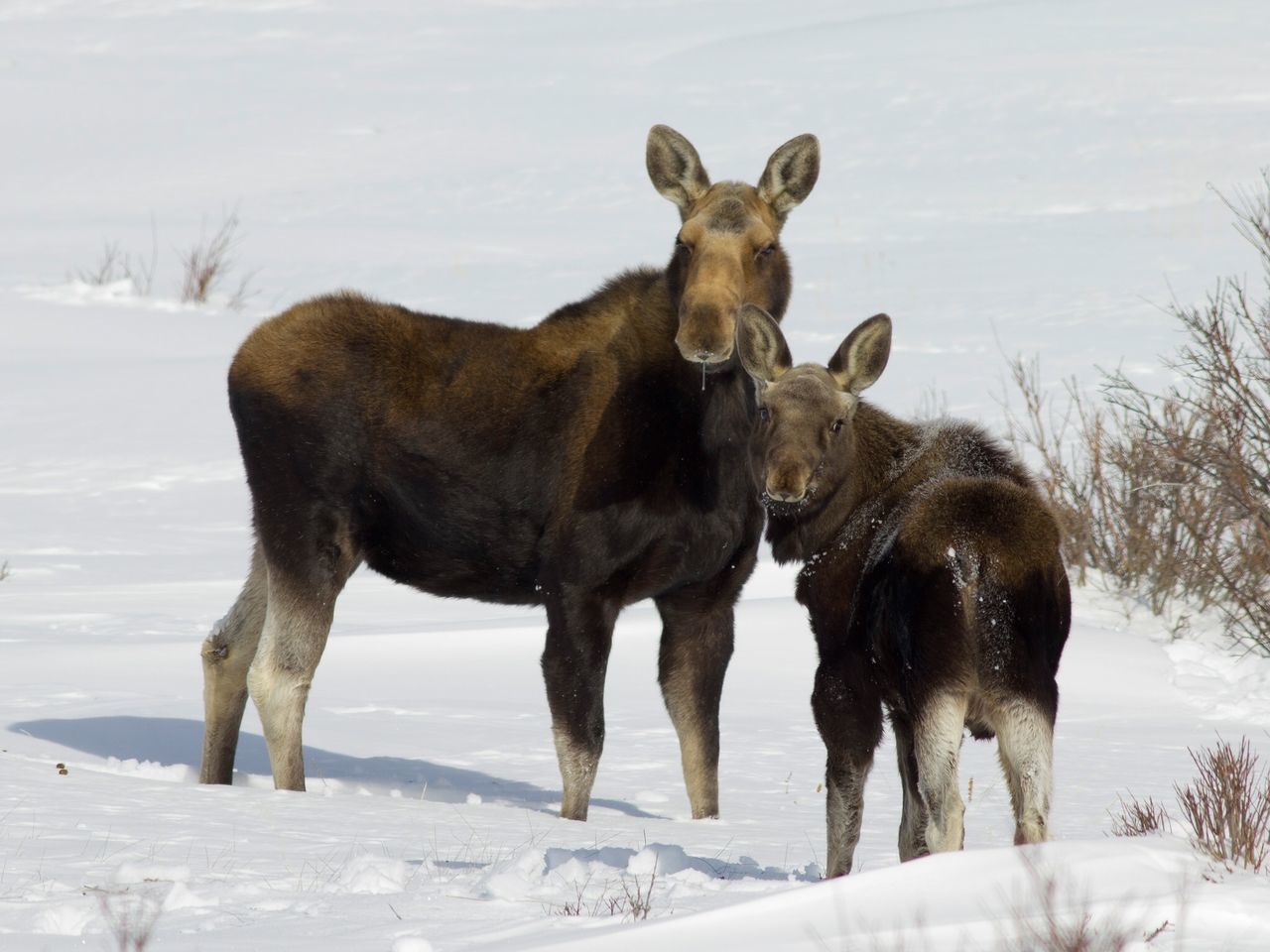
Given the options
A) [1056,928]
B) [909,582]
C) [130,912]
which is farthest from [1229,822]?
[130,912]

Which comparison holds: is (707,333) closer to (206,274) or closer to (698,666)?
(698,666)

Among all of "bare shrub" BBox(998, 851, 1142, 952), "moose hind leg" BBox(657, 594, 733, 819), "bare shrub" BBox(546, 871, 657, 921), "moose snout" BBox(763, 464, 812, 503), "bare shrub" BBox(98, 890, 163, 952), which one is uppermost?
"moose snout" BBox(763, 464, 812, 503)

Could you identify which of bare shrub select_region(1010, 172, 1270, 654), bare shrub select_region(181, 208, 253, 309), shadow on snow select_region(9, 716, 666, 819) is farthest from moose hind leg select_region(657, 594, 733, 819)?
bare shrub select_region(181, 208, 253, 309)

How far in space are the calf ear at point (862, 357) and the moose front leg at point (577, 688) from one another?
1.82m

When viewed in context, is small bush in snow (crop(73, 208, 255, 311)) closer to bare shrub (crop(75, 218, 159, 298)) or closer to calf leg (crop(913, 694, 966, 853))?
bare shrub (crop(75, 218, 159, 298))

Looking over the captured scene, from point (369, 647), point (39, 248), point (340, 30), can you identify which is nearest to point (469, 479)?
point (369, 647)

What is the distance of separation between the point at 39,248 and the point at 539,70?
786 inches

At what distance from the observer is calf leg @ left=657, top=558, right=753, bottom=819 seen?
797cm

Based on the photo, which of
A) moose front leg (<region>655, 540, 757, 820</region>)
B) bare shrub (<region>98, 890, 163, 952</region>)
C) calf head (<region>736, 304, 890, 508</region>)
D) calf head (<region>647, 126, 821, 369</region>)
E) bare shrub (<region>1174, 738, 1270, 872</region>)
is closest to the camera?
bare shrub (<region>98, 890, 163, 952</region>)

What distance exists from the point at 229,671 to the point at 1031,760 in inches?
179

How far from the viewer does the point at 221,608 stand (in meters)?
13.3

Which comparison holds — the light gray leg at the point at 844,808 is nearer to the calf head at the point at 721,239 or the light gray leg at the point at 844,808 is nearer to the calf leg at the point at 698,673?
the calf head at the point at 721,239

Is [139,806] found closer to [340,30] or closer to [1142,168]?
[1142,168]

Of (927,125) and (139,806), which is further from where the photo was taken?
(927,125)
